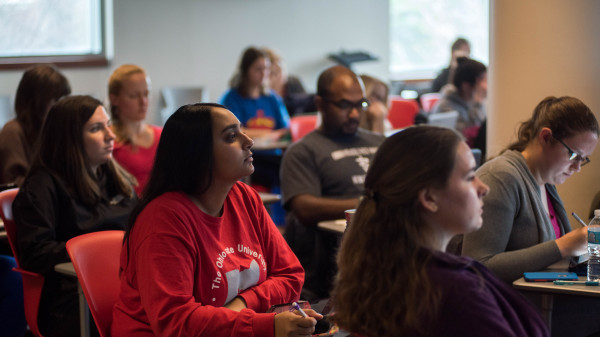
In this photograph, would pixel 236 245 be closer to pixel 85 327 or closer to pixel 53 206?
pixel 85 327

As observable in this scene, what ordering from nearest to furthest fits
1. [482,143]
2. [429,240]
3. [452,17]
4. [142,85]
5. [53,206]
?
[429,240] < [53,206] < [142,85] < [482,143] < [452,17]

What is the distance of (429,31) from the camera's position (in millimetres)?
11117

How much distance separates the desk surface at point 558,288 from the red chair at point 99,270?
120 centimetres

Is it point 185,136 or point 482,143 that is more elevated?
point 185,136

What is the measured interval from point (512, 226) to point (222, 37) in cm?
681

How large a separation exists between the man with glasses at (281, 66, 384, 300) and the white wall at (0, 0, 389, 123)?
16.0 ft

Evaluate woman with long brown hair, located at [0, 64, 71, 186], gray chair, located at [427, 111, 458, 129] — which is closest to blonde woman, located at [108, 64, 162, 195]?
woman with long brown hair, located at [0, 64, 71, 186]

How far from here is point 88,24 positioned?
8156 millimetres

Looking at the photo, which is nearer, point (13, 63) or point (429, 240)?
point (429, 240)

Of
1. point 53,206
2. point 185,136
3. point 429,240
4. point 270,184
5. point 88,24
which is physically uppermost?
point 88,24

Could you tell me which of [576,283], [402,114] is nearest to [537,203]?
[576,283]

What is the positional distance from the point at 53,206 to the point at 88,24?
5.86 metres

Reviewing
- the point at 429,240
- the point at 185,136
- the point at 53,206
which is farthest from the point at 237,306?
the point at 53,206

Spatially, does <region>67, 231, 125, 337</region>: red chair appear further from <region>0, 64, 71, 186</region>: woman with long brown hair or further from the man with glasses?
<region>0, 64, 71, 186</region>: woman with long brown hair
